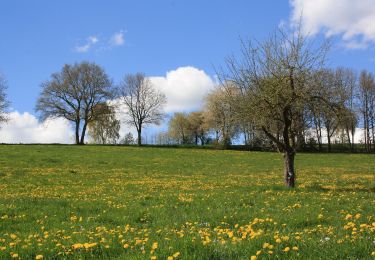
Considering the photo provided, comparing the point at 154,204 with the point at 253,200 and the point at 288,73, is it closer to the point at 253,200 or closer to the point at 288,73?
the point at 253,200

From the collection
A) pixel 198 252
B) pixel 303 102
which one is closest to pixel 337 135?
pixel 303 102

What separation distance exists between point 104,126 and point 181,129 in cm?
4169

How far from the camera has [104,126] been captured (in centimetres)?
8794

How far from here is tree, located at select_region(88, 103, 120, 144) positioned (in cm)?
8225

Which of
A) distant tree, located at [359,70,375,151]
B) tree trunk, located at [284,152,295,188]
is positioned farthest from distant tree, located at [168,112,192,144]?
tree trunk, located at [284,152,295,188]

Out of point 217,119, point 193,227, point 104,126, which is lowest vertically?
point 193,227

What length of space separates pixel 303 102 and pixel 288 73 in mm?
1621

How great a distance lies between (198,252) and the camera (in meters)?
6.51

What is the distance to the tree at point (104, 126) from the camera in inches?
3238

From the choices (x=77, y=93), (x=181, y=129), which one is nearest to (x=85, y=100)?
(x=77, y=93)

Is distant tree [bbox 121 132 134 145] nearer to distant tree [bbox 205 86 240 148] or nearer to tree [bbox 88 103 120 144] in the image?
tree [bbox 88 103 120 144]

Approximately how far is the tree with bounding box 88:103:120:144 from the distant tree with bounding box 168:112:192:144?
28.3 metres

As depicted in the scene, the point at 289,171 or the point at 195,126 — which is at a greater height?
the point at 195,126

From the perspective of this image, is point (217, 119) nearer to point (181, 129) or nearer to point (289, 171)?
point (181, 129)
